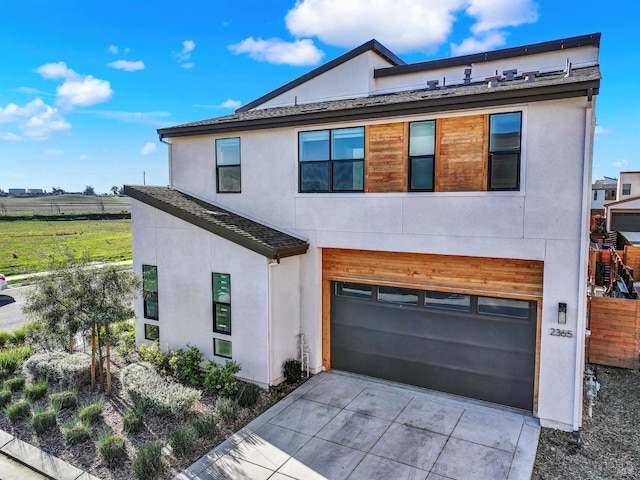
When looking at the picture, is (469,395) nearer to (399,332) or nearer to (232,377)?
(399,332)

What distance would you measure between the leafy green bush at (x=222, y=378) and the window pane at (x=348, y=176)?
4.42 m

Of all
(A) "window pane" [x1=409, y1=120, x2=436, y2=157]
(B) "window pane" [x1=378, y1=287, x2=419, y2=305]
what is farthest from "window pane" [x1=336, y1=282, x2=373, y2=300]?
(A) "window pane" [x1=409, y1=120, x2=436, y2=157]

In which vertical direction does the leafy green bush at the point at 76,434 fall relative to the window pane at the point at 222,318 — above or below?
below

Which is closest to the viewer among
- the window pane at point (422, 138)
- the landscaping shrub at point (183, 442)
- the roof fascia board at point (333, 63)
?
the landscaping shrub at point (183, 442)

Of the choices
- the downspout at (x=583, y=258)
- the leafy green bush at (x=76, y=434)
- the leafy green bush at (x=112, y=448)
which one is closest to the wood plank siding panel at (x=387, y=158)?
the downspout at (x=583, y=258)

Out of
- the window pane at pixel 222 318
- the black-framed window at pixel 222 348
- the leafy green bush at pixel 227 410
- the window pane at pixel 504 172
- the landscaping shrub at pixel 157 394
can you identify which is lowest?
the leafy green bush at pixel 227 410

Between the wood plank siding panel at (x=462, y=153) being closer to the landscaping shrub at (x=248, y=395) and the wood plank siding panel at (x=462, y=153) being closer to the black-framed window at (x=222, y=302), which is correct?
the black-framed window at (x=222, y=302)

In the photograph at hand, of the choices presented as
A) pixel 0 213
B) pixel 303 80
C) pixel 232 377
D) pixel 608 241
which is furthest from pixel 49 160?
pixel 608 241

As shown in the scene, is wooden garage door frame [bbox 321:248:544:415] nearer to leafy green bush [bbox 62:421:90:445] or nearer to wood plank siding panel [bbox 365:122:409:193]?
wood plank siding panel [bbox 365:122:409:193]

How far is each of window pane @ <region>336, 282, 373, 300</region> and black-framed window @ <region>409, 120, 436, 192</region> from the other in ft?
8.10

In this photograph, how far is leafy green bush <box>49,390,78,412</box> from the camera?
290 inches

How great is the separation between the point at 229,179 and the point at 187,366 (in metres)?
4.64

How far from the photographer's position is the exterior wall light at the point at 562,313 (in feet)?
22.0

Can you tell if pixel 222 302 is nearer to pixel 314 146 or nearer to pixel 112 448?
pixel 112 448
